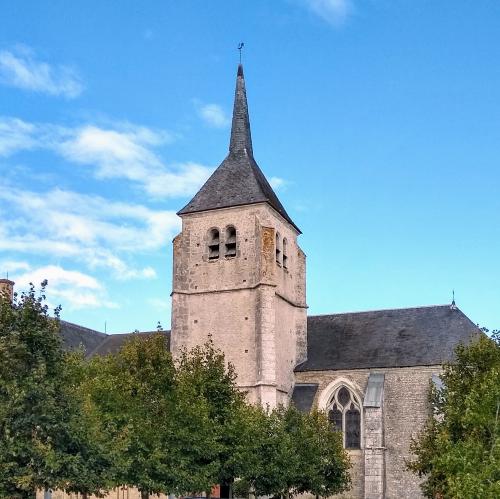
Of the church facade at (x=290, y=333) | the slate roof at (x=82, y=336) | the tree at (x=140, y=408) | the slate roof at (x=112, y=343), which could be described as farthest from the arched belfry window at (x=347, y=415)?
the slate roof at (x=82, y=336)

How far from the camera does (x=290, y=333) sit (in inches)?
1693

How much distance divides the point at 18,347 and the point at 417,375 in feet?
81.9

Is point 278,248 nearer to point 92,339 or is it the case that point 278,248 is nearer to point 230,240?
point 230,240

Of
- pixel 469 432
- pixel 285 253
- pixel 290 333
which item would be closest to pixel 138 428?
pixel 469 432

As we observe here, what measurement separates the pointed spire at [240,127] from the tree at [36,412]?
27034mm

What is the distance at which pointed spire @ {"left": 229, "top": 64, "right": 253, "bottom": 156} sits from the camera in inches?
1805

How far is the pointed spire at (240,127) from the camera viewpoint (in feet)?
150

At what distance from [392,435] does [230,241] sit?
1280 centimetres

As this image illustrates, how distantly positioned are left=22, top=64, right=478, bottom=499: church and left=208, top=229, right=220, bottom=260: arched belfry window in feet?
0.18

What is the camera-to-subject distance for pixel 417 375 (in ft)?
129

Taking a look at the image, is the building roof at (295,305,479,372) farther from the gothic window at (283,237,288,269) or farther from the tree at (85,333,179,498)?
the tree at (85,333,179,498)

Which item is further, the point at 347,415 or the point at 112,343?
the point at 112,343

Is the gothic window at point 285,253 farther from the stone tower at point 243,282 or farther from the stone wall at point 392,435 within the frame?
the stone wall at point 392,435

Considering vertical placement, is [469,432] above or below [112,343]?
below
